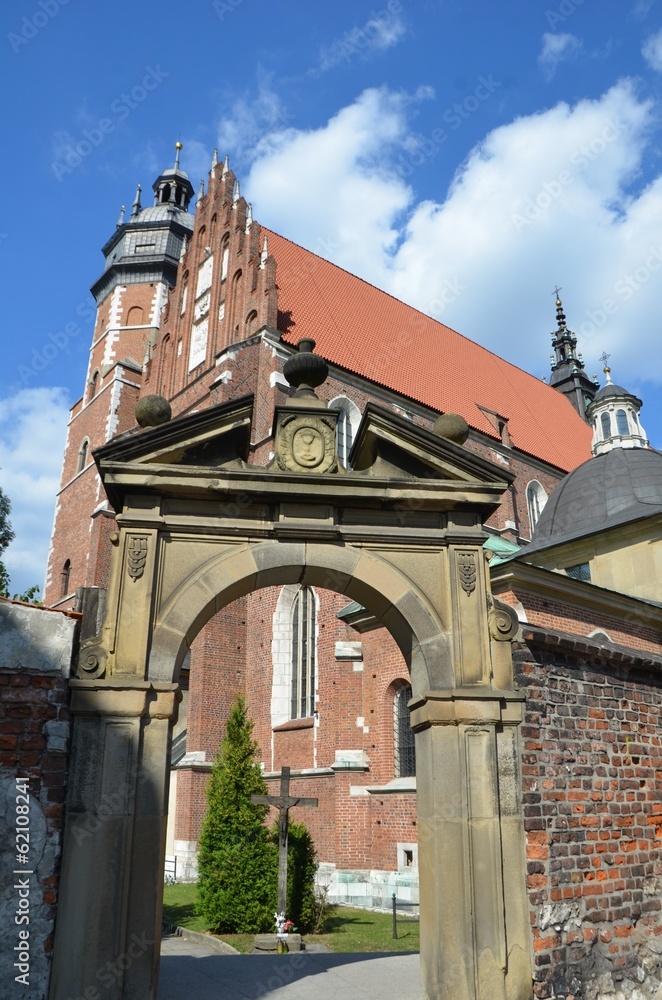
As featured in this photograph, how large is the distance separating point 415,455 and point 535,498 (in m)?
22.6

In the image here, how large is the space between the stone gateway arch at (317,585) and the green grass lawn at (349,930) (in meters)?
4.75

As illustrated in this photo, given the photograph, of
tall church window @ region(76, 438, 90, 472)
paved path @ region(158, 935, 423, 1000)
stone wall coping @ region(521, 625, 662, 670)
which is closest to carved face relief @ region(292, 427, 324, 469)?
stone wall coping @ region(521, 625, 662, 670)

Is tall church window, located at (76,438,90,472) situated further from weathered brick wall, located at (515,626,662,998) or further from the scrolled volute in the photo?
weathered brick wall, located at (515,626,662,998)

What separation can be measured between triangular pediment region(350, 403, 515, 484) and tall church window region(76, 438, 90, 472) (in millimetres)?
23723

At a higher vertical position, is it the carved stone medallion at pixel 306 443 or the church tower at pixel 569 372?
the church tower at pixel 569 372

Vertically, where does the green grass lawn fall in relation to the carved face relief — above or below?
below

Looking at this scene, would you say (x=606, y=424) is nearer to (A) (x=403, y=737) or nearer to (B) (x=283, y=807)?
(A) (x=403, y=737)

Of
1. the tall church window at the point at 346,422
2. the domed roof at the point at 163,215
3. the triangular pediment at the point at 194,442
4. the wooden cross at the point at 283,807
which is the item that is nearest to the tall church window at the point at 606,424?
the tall church window at the point at 346,422

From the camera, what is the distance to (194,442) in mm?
5855

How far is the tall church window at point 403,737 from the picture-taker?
568 inches

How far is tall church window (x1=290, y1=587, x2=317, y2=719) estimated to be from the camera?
17859 mm

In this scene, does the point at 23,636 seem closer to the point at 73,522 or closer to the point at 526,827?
the point at 526,827

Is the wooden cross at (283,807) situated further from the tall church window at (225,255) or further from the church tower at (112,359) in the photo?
the tall church window at (225,255)

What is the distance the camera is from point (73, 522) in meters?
27.1
